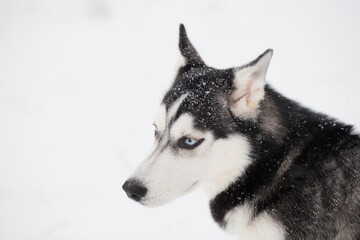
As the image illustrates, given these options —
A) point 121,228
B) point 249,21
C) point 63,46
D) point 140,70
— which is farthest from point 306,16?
point 121,228

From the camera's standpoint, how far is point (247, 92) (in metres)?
2.79

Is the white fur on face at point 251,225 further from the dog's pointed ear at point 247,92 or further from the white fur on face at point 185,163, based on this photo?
the dog's pointed ear at point 247,92

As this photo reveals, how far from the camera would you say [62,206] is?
5066 millimetres

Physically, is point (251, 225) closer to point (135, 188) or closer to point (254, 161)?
point (254, 161)

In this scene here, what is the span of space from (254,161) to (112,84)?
5.86m

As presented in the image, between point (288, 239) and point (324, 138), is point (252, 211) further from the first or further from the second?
point (324, 138)

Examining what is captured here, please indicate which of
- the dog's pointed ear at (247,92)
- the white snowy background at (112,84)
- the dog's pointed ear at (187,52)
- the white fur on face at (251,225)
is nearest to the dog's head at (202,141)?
the dog's pointed ear at (247,92)

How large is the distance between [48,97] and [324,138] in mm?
6421

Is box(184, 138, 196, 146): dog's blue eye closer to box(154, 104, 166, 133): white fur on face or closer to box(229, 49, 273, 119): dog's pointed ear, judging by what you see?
box(154, 104, 166, 133): white fur on face

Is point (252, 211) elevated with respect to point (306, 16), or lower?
elevated

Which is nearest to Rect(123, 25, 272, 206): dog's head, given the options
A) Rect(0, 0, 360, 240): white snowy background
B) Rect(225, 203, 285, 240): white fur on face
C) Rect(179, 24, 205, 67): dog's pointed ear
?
Rect(225, 203, 285, 240): white fur on face

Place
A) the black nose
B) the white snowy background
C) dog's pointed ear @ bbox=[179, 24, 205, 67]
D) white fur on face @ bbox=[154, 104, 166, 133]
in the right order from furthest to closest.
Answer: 1. the white snowy background
2. dog's pointed ear @ bbox=[179, 24, 205, 67]
3. white fur on face @ bbox=[154, 104, 166, 133]
4. the black nose

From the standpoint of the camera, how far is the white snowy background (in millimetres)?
4930

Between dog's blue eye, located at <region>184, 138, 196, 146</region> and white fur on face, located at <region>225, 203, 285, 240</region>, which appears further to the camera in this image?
dog's blue eye, located at <region>184, 138, 196, 146</region>
